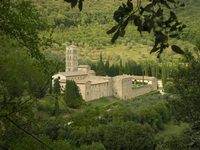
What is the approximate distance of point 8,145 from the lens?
582 cm

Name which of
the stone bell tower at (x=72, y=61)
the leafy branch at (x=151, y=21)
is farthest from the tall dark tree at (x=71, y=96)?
the leafy branch at (x=151, y=21)

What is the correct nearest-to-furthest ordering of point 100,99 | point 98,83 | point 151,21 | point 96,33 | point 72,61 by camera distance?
point 151,21, point 98,83, point 100,99, point 72,61, point 96,33

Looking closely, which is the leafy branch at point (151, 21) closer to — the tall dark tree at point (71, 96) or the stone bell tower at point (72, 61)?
the tall dark tree at point (71, 96)

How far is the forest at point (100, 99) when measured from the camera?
188 cm

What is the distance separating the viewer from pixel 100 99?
39969 millimetres

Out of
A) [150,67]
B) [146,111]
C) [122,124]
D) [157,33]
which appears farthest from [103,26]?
[157,33]

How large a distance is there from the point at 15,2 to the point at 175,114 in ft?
12.4

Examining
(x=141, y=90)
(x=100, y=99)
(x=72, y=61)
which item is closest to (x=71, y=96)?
(x=100, y=99)

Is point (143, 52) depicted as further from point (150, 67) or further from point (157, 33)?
point (157, 33)

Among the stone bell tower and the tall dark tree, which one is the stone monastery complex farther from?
the tall dark tree

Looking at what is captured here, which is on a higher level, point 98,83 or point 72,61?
point 72,61

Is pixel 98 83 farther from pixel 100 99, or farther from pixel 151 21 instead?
pixel 151 21

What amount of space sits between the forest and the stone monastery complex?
919 millimetres

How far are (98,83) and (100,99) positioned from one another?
156 centimetres
